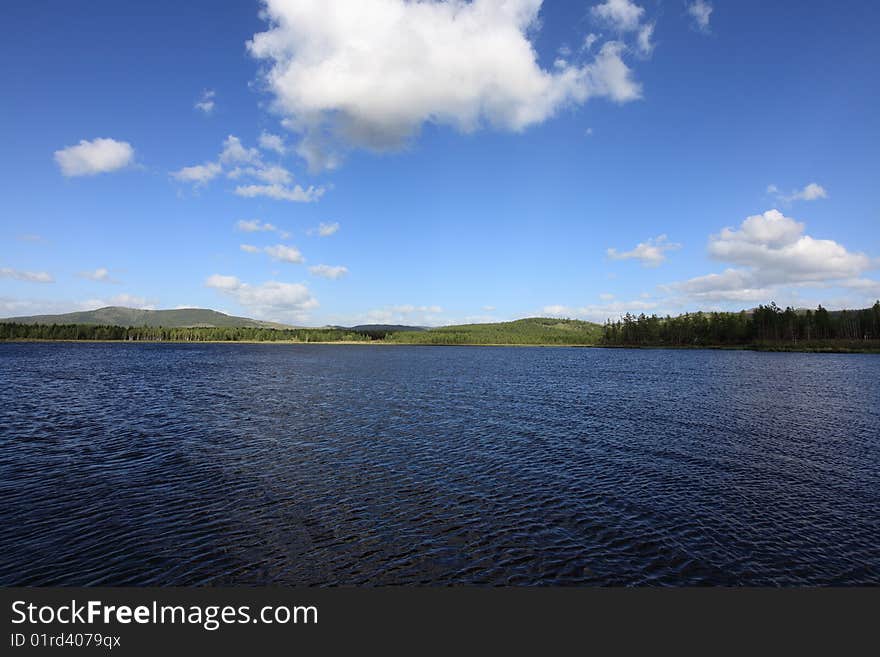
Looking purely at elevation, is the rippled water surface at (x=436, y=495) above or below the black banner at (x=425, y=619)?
above

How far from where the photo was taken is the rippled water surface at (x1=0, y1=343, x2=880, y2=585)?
17.8 meters

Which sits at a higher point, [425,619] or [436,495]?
[436,495]

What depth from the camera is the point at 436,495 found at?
2569cm

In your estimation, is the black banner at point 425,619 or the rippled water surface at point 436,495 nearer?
the black banner at point 425,619

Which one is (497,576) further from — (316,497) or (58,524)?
(58,524)

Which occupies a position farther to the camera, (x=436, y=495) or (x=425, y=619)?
(x=436, y=495)

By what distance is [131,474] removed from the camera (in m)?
28.9

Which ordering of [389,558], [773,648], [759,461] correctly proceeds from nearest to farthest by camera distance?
[773,648], [389,558], [759,461]

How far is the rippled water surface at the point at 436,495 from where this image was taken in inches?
702

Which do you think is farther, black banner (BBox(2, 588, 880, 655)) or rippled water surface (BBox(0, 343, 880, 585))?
rippled water surface (BBox(0, 343, 880, 585))

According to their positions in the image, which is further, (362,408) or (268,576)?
(362,408)

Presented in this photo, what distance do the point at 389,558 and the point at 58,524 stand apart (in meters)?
16.9

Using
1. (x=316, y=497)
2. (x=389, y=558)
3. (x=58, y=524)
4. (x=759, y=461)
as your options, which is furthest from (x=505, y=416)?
(x=58, y=524)

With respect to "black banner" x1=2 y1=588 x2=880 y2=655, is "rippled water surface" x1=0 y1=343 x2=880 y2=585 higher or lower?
higher
